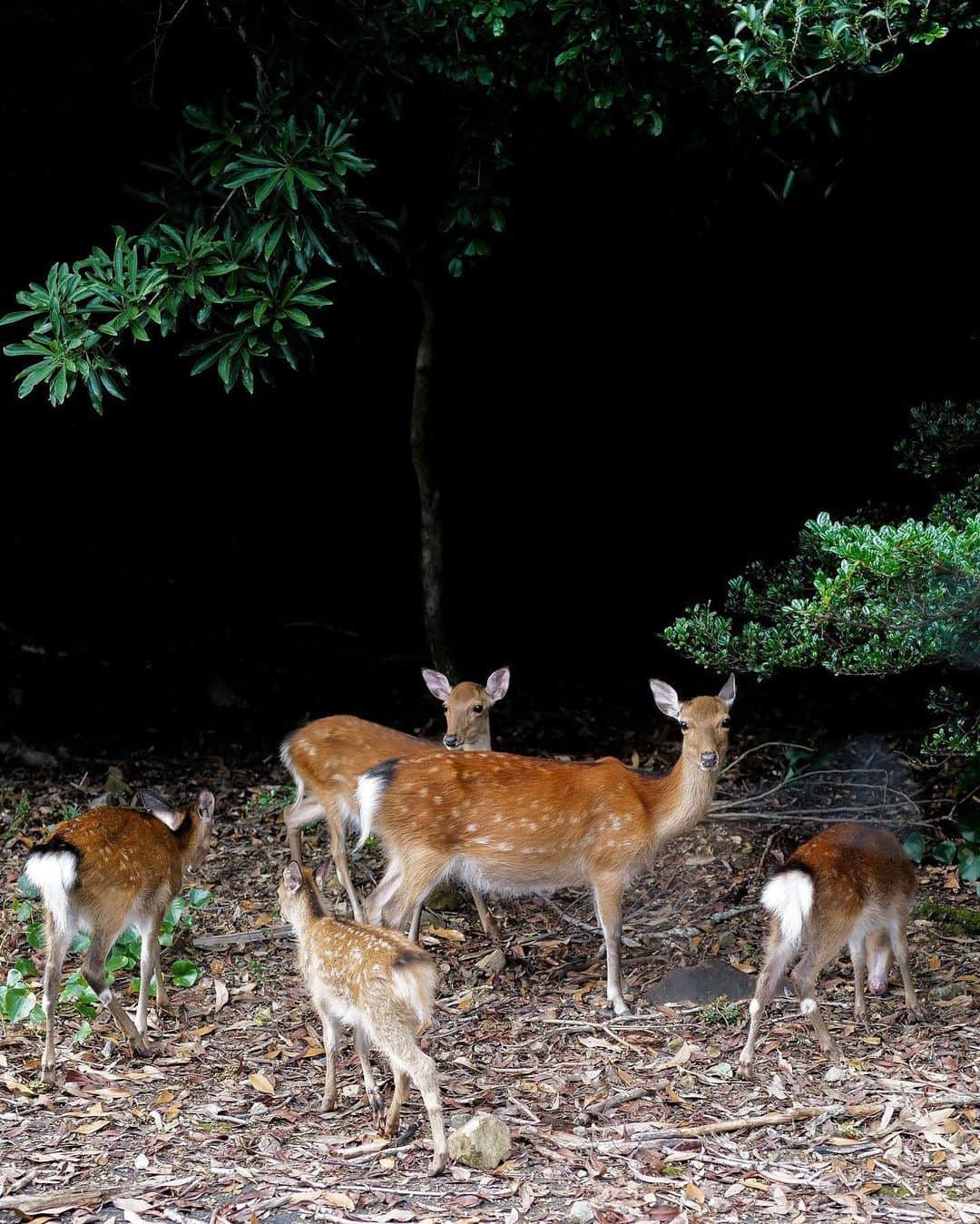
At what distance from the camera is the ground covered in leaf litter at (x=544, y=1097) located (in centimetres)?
390

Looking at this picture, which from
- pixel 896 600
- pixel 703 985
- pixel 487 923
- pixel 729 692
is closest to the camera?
pixel 896 600

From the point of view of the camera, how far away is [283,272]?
17.4 ft

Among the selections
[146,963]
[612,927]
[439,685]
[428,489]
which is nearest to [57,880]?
[146,963]

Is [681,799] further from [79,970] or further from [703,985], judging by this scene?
[79,970]

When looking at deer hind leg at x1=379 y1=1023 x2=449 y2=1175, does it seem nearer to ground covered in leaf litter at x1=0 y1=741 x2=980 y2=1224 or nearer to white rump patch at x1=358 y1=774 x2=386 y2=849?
ground covered in leaf litter at x1=0 y1=741 x2=980 y2=1224

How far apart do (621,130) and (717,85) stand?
174 centimetres

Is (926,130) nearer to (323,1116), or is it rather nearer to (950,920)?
(950,920)

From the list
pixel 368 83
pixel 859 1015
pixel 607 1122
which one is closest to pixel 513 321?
pixel 368 83

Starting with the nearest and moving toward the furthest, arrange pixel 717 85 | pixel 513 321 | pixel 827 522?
pixel 827 522 < pixel 717 85 < pixel 513 321

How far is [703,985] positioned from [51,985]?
237cm

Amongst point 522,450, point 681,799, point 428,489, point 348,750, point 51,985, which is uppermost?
point 522,450

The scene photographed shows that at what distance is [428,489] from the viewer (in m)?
7.69

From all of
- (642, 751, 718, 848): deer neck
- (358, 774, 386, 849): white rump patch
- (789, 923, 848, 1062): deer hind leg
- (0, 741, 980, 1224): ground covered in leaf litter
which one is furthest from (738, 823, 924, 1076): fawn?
(358, 774, 386, 849): white rump patch

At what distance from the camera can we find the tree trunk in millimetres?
7605
